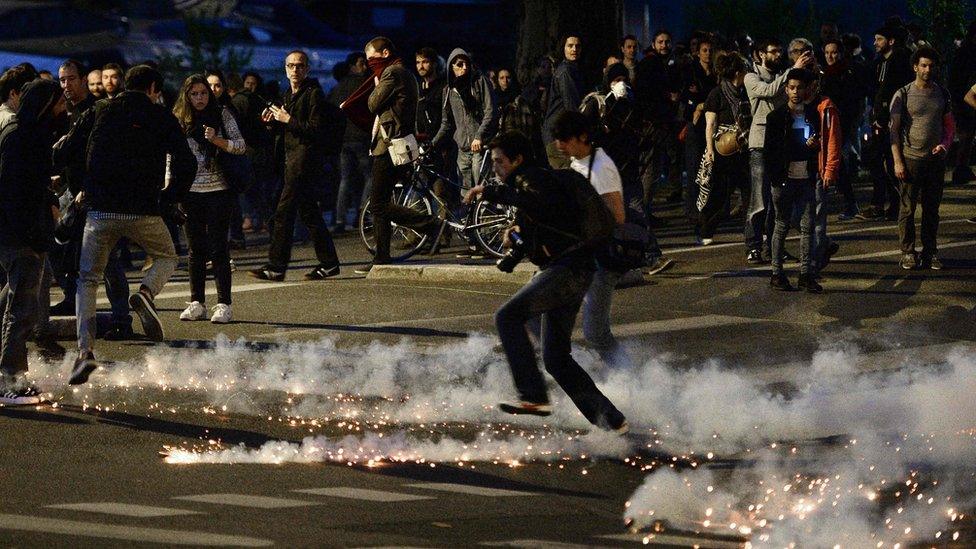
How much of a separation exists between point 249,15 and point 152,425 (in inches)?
629

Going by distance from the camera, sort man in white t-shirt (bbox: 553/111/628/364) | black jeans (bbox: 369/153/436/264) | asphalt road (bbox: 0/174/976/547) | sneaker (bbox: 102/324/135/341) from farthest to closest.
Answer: black jeans (bbox: 369/153/436/264), sneaker (bbox: 102/324/135/341), man in white t-shirt (bbox: 553/111/628/364), asphalt road (bbox: 0/174/976/547)

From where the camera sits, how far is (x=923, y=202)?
1433 cm

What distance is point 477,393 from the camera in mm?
9750

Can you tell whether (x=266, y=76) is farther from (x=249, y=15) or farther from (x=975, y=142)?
(x=975, y=142)

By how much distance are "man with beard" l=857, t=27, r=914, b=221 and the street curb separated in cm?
426

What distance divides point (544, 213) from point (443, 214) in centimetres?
749

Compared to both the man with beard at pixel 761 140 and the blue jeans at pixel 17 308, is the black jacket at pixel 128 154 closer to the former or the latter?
the blue jeans at pixel 17 308

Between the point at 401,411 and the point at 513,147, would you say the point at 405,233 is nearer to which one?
the point at 401,411

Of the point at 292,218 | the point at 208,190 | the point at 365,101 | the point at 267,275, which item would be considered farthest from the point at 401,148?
the point at 208,190

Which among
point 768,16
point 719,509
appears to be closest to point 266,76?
point 768,16

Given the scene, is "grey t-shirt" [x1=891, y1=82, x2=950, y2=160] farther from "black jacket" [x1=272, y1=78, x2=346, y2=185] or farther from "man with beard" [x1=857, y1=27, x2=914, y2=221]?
"black jacket" [x1=272, y1=78, x2=346, y2=185]

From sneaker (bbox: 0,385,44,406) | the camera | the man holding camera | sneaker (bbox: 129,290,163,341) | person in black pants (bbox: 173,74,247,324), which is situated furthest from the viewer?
person in black pants (bbox: 173,74,247,324)

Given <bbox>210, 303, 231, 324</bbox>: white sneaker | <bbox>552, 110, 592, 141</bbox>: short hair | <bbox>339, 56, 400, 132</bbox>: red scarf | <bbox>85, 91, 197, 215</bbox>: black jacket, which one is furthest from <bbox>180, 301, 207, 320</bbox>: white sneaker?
<bbox>552, 110, 592, 141</bbox>: short hair

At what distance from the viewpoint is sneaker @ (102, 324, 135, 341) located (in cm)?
1181
